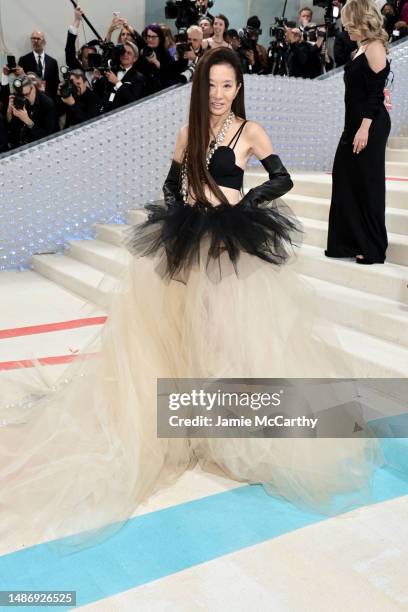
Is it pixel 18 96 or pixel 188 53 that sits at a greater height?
pixel 188 53

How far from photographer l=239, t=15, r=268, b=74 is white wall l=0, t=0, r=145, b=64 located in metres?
2.85

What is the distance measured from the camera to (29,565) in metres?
1.87

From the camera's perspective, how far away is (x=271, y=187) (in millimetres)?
2508

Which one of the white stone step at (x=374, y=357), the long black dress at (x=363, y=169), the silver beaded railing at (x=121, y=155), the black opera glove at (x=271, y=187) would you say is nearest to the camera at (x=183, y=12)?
the silver beaded railing at (x=121, y=155)

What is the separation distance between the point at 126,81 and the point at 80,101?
0.53 m

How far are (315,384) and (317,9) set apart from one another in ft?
33.1

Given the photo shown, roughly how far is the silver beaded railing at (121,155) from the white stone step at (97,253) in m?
0.26

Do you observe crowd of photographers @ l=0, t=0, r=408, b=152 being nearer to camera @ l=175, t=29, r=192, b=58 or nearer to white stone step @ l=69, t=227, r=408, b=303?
camera @ l=175, t=29, r=192, b=58

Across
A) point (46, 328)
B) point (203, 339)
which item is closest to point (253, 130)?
point (203, 339)

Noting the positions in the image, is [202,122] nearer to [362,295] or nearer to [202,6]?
[362,295]

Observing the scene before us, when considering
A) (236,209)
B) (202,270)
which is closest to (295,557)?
(202,270)

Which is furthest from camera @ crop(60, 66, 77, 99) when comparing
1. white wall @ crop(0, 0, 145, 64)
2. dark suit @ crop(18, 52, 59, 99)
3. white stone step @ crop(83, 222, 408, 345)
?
white stone step @ crop(83, 222, 408, 345)

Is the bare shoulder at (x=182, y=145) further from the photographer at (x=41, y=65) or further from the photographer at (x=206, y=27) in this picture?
the photographer at (x=41, y=65)

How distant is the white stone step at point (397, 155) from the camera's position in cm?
604
